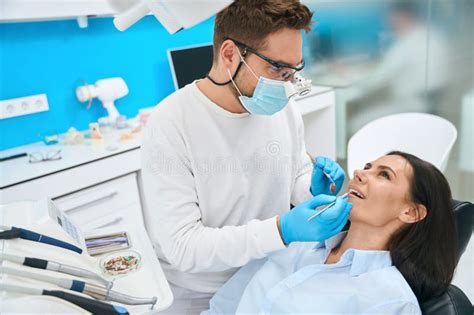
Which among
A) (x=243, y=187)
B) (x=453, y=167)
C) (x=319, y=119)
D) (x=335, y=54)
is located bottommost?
(x=453, y=167)

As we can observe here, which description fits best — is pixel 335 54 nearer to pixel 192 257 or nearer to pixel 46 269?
pixel 192 257

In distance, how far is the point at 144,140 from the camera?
1.20m

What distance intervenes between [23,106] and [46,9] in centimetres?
59

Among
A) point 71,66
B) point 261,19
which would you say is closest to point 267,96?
point 261,19

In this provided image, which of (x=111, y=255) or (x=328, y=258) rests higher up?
(x=111, y=255)

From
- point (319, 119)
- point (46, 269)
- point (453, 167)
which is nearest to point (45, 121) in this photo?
point (46, 269)

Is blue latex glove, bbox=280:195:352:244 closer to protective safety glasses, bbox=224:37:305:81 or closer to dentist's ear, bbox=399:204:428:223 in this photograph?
dentist's ear, bbox=399:204:428:223

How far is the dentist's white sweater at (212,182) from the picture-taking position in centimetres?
112

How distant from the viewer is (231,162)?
4.16ft

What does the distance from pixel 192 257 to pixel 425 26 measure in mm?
2098

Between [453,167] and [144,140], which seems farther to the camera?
[453,167]

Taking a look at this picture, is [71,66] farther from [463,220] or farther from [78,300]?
[463,220]

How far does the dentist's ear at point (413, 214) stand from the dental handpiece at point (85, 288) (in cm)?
85

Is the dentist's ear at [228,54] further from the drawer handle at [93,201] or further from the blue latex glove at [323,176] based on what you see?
the drawer handle at [93,201]
